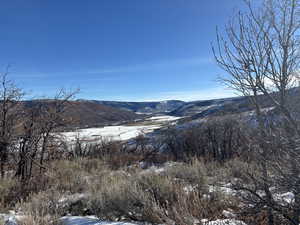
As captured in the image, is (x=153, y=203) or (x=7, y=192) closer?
(x=153, y=203)

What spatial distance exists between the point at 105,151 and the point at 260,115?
8.58 metres

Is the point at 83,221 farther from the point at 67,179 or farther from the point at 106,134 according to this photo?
the point at 106,134

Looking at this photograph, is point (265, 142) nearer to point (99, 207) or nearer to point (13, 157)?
point (99, 207)

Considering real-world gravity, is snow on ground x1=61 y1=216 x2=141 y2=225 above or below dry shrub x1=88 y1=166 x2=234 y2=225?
below

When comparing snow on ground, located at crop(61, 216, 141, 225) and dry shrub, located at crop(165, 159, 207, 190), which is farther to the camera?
dry shrub, located at crop(165, 159, 207, 190)

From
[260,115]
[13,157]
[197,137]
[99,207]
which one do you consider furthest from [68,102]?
[197,137]

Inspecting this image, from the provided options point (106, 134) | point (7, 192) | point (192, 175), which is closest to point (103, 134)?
point (106, 134)

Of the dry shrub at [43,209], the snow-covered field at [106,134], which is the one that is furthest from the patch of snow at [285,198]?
the snow-covered field at [106,134]

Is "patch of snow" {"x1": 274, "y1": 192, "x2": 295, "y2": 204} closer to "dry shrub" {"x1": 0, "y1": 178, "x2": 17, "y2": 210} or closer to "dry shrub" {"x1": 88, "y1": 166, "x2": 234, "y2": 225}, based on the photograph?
"dry shrub" {"x1": 88, "y1": 166, "x2": 234, "y2": 225}

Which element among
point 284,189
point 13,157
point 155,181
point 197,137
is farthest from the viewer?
A: point 197,137

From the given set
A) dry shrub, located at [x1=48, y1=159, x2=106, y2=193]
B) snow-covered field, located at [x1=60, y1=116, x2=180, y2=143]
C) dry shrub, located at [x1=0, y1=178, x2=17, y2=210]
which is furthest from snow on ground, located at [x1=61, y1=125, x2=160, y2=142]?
dry shrub, located at [x1=0, y1=178, x2=17, y2=210]

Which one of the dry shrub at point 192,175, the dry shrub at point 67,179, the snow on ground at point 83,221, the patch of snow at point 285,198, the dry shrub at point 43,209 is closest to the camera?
the patch of snow at point 285,198

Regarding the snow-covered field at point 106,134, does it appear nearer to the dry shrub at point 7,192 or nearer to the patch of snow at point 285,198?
the dry shrub at point 7,192

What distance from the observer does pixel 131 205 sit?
3053 mm
